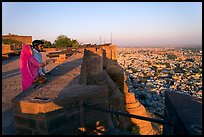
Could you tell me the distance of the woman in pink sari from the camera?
425 cm

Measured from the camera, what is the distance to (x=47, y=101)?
277 cm

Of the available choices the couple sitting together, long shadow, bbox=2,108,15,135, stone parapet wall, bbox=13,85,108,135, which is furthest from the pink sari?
stone parapet wall, bbox=13,85,108,135

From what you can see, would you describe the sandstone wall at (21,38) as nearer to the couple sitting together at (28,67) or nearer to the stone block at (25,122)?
the couple sitting together at (28,67)

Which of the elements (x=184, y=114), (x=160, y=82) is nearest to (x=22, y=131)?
(x=184, y=114)

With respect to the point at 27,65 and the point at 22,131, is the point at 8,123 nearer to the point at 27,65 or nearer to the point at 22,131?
the point at 22,131

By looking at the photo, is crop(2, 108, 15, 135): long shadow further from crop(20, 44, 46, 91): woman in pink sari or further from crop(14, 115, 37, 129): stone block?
crop(20, 44, 46, 91): woman in pink sari

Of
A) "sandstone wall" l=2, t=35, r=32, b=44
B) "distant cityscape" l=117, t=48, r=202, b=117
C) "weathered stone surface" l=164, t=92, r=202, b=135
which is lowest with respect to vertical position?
"distant cityscape" l=117, t=48, r=202, b=117

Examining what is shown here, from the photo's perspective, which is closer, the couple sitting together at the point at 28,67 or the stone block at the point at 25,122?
the stone block at the point at 25,122

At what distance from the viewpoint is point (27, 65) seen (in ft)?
13.9

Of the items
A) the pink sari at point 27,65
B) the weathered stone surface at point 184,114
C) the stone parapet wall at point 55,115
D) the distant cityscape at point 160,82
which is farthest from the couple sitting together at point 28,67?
the weathered stone surface at point 184,114

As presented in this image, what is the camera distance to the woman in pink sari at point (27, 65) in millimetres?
4247

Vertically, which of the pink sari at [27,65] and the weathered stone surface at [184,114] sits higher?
the pink sari at [27,65]

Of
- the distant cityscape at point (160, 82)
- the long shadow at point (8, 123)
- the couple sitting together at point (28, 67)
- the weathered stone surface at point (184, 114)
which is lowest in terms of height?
the distant cityscape at point (160, 82)

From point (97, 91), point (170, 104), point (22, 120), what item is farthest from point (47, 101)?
point (170, 104)
